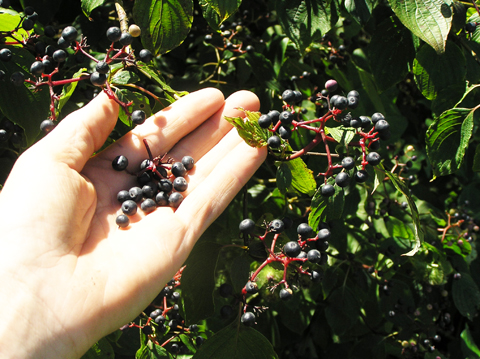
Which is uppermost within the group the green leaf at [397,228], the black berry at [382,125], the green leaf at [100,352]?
the black berry at [382,125]

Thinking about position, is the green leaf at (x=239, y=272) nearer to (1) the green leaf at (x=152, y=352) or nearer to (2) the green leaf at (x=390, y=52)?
(1) the green leaf at (x=152, y=352)

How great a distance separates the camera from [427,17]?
1.93 metres

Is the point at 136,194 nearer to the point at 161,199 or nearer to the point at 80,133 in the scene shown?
the point at 161,199

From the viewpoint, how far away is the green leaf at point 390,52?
2311 mm

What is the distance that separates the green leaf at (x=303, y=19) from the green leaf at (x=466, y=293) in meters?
2.36

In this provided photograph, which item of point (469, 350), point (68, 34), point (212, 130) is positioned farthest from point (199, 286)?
point (469, 350)

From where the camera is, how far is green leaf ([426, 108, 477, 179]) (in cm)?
219

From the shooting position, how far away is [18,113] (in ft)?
6.86

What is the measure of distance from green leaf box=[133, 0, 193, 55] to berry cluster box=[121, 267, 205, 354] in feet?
4.49

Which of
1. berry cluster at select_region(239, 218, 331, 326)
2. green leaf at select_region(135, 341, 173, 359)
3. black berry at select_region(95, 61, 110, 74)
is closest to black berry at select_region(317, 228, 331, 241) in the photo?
berry cluster at select_region(239, 218, 331, 326)

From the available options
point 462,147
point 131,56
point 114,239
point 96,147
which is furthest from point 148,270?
point 462,147

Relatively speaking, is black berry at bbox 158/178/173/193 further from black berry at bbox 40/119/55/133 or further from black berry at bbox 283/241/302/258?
black berry at bbox 283/241/302/258

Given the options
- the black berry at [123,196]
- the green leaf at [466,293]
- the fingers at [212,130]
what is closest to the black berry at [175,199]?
the black berry at [123,196]

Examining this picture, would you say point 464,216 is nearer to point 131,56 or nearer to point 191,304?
point 191,304
